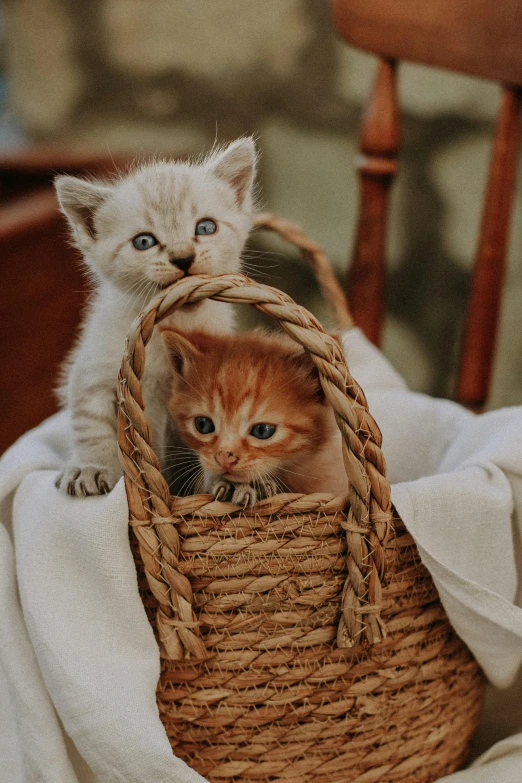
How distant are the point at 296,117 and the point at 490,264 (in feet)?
2.28

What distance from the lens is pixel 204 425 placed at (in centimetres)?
92

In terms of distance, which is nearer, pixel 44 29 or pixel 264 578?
pixel 264 578

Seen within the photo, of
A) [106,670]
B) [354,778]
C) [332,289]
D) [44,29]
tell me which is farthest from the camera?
[44,29]

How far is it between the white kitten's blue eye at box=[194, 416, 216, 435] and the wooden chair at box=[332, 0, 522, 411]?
757 millimetres

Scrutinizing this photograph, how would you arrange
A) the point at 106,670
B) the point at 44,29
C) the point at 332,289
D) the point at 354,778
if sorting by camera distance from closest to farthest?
the point at 106,670 → the point at 354,778 → the point at 332,289 → the point at 44,29

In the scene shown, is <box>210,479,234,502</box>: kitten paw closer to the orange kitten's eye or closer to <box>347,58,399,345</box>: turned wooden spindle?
the orange kitten's eye

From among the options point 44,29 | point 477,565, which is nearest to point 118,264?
point 477,565

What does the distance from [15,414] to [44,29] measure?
3.44 ft

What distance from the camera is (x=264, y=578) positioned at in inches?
33.5

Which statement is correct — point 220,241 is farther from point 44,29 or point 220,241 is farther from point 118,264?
point 44,29

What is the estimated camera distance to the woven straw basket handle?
79cm

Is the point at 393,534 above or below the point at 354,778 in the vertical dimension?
above

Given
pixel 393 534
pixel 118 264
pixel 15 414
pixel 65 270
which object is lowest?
pixel 15 414

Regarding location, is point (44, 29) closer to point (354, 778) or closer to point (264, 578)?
point (264, 578)
